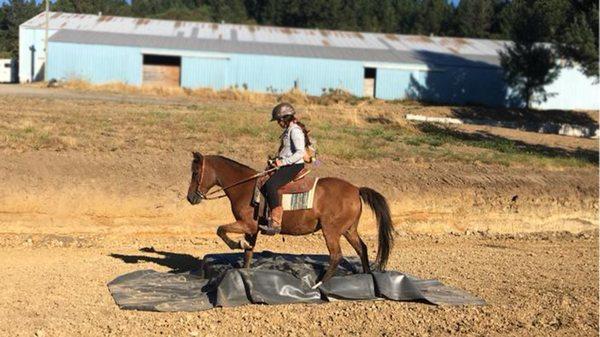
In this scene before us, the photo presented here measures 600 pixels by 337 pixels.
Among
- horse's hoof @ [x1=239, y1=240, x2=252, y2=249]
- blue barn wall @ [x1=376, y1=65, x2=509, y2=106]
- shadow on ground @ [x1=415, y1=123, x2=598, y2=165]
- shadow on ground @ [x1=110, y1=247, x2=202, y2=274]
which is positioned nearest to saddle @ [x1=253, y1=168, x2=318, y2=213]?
horse's hoof @ [x1=239, y1=240, x2=252, y2=249]

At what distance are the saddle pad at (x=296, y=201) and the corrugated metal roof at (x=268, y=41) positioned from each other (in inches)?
1456

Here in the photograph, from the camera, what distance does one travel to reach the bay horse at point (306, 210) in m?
10.0

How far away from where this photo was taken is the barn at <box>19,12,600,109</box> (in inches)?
1766

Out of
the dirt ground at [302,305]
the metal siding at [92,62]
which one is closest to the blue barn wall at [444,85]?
the metal siding at [92,62]

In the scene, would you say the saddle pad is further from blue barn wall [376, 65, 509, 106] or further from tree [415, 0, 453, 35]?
tree [415, 0, 453, 35]

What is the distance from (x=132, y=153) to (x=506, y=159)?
36.4ft

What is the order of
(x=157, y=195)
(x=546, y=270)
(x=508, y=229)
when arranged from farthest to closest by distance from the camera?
(x=508, y=229), (x=157, y=195), (x=546, y=270)

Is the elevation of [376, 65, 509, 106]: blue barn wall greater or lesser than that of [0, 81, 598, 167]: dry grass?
Answer: greater

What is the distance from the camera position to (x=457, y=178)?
18391 mm

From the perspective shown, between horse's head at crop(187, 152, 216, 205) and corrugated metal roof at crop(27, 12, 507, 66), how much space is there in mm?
36535

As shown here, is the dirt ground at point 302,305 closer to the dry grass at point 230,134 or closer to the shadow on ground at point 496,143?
the dry grass at point 230,134

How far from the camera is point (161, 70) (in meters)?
46.6

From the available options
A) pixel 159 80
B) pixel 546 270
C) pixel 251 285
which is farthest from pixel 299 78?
pixel 251 285

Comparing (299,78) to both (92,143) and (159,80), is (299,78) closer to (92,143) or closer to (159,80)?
(159,80)
